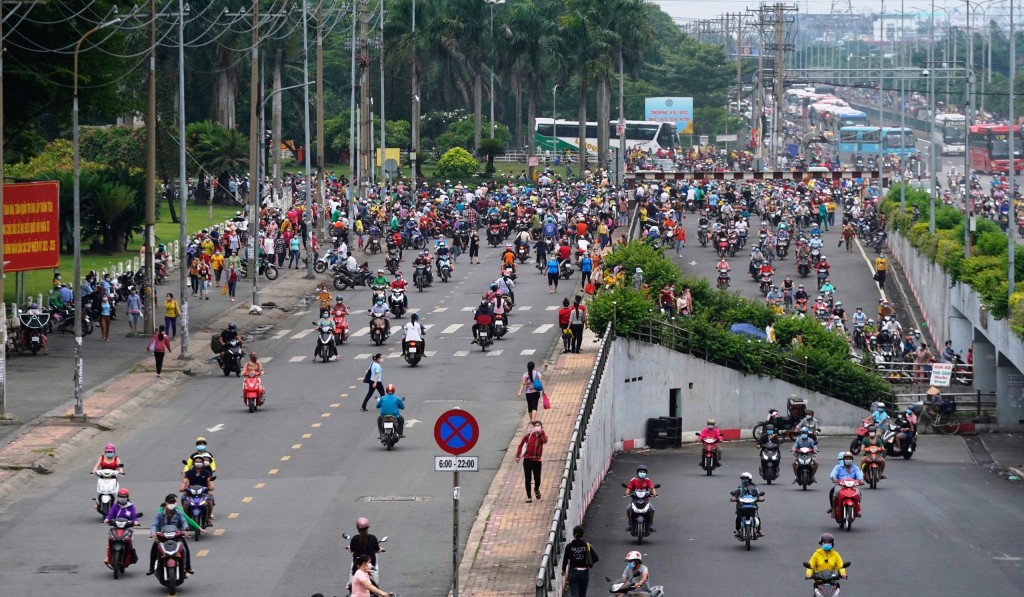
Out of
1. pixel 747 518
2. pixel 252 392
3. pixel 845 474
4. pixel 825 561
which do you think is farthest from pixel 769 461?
pixel 825 561

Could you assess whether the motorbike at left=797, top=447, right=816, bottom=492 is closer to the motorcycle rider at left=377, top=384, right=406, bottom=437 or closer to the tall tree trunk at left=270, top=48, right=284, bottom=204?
the motorcycle rider at left=377, top=384, right=406, bottom=437

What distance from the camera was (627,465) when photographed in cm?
3862

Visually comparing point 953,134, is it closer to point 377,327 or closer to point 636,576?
point 377,327

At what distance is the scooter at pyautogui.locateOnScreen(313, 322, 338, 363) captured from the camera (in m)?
43.8

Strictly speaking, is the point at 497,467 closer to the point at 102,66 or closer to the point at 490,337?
the point at 490,337

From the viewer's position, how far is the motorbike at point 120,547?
2352 centimetres

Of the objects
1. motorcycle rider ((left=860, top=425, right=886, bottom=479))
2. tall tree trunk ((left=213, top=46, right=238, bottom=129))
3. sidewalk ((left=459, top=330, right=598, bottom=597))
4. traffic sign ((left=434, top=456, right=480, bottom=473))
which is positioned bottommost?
motorcycle rider ((left=860, top=425, right=886, bottom=479))

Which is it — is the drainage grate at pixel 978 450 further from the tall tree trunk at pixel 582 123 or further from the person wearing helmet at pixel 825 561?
the tall tree trunk at pixel 582 123

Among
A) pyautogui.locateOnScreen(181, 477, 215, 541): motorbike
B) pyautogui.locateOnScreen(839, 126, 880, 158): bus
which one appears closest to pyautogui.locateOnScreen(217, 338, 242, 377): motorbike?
pyautogui.locateOnScreen(181, 477, 215, 541): motorbike

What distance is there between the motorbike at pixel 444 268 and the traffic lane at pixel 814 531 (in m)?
21.9

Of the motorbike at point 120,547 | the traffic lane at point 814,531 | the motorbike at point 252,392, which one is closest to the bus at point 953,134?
the traffic lane at point 814,531

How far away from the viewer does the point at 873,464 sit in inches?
1394

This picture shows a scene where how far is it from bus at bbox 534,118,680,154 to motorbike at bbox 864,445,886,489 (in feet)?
322

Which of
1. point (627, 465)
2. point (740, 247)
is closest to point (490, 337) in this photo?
point (627, 465)
